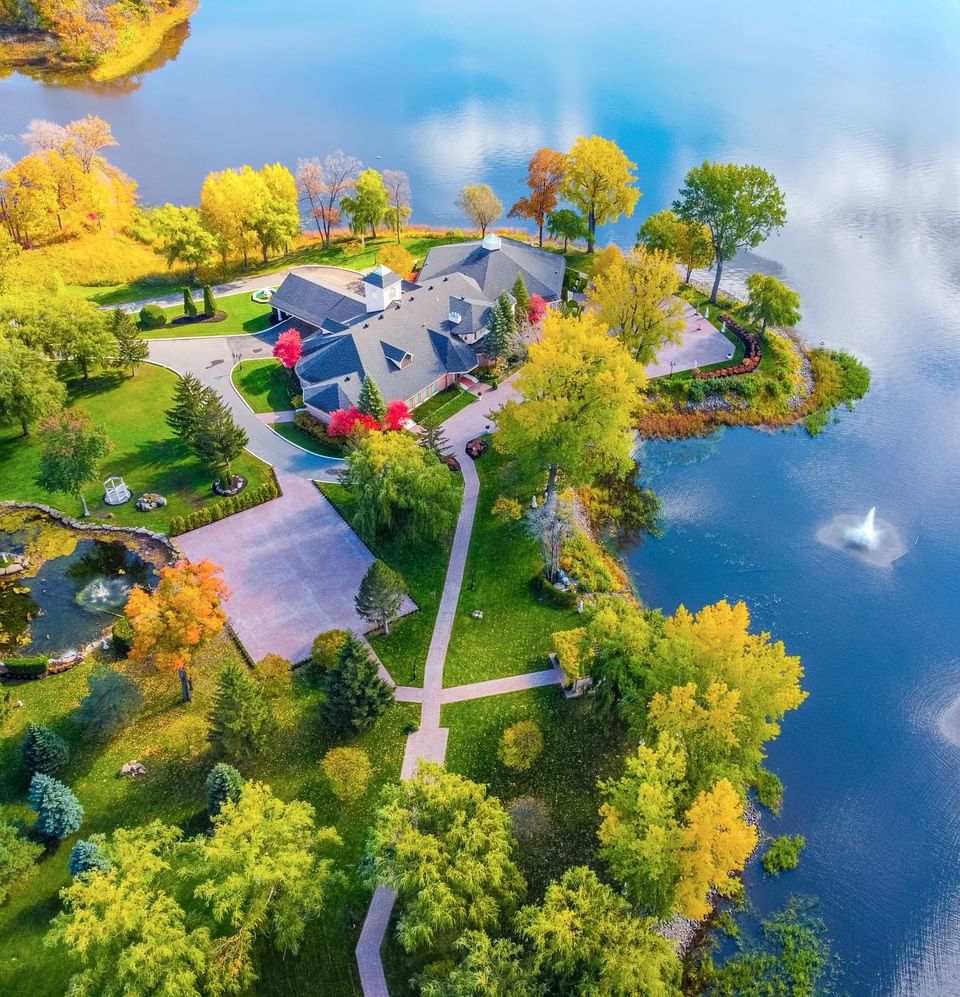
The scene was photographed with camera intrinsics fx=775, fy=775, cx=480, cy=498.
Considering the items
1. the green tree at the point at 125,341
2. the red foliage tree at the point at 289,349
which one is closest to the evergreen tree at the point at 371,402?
the red foliage tree at the point at 289,349

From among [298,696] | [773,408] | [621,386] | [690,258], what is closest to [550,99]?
[690,258]

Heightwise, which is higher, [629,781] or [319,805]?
[629,781]

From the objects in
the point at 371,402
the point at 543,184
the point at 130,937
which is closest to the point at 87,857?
the point at 130,937

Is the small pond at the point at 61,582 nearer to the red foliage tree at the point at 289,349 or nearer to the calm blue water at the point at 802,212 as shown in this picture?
the red foliage tree at the point at 289,349

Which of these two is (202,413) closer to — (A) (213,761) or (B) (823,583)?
(A) (213,761)

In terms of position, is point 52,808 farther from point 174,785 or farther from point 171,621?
point 171,621

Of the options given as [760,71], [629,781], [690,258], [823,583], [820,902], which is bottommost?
[820,902]
